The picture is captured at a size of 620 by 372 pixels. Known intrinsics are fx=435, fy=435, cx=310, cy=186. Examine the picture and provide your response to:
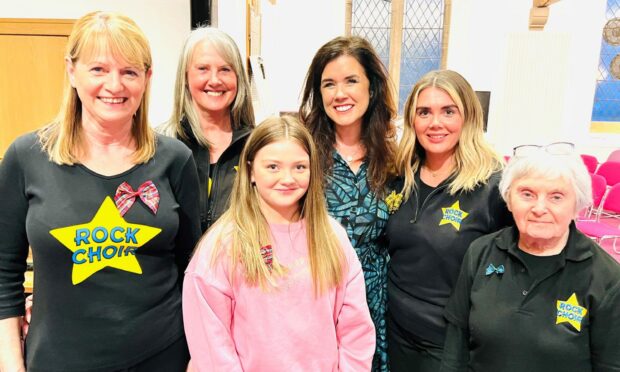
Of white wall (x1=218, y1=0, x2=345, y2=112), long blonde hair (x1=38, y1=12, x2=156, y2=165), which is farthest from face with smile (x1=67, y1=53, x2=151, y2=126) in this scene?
white wall (x1=218, y1=0, x2=345, y2=112)

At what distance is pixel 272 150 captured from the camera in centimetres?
141

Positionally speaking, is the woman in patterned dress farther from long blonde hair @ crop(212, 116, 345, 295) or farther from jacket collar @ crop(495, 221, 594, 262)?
jacket collar @ crop(495, 221, 594, 262)

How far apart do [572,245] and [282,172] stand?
37.4 inches

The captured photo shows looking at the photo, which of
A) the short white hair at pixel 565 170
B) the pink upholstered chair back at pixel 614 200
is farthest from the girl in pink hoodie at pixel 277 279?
the pink upholstered chair back at pixel 614 200

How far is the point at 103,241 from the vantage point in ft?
4.00

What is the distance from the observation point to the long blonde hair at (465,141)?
1.70 metres

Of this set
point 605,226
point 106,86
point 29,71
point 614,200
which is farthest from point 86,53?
point 614,200

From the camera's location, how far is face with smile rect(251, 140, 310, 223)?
4.59ft

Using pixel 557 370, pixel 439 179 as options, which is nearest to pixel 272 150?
pixel 439 179

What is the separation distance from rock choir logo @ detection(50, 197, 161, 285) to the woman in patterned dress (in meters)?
0.81

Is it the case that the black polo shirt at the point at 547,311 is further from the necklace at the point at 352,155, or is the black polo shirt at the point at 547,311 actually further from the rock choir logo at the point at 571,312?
the necklace at the point at 352,155

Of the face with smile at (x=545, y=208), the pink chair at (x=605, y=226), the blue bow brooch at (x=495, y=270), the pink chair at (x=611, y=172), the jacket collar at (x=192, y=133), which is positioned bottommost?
the pink chair at (x=605, y=226)

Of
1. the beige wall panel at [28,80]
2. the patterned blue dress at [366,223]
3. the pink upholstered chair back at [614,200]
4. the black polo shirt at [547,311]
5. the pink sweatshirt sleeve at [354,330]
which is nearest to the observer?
the black polo shirt at [547,311]

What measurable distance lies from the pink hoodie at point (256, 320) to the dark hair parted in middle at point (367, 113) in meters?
0.62
